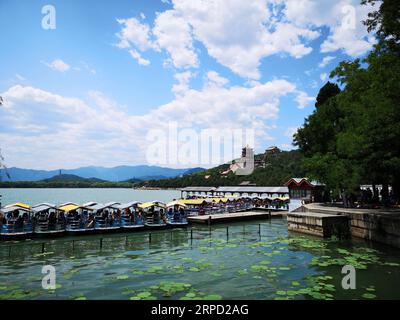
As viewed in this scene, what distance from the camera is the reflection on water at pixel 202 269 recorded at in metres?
13.8

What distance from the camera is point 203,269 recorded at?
58.9 ft

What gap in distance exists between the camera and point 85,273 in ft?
57.6

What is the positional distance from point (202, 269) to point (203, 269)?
0.20ft

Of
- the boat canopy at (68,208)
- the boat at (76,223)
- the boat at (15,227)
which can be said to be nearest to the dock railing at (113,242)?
the boat at (76,223)

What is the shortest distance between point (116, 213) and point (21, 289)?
2179 cm

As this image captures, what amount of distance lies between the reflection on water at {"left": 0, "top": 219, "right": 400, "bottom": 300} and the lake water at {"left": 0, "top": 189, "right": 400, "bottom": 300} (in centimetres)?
4

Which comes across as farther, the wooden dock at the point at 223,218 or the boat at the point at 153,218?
the wooden dock at the point at 223,218

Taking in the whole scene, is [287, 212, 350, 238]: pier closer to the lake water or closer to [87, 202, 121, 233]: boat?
the lake water

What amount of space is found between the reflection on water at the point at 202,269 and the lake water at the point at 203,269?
0.14ft

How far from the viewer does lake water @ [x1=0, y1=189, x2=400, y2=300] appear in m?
13.8

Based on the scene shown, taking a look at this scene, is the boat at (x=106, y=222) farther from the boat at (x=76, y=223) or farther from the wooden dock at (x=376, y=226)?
the wooden dock at (x=376, y=226)

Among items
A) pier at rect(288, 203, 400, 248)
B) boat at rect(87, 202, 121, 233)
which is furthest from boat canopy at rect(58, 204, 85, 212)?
pier at rect(288, 203, 400, 248)
